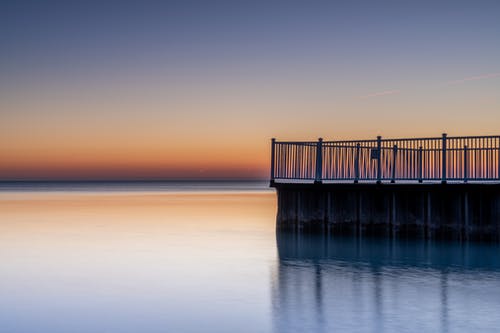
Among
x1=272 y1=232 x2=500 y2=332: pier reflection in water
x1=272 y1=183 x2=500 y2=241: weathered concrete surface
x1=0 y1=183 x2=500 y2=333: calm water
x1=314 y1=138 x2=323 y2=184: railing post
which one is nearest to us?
x1=272 y1=232 x2=500 y2=332: pier reflection in water

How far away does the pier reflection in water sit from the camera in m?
12.6

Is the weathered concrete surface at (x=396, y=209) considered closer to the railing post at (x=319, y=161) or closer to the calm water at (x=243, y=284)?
the railing post at (x=319, y=161)

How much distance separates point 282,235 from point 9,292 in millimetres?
13291

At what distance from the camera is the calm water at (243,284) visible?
1292 centimetres

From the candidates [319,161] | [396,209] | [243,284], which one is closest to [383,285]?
[243,284]

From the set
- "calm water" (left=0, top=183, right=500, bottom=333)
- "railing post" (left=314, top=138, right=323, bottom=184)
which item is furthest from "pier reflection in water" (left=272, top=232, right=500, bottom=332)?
"railing post" (left=314, top=138, right=323, bottom=184)

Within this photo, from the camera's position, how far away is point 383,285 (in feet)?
55.9

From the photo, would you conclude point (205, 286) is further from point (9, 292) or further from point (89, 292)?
point (9, 292)

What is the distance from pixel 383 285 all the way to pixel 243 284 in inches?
147

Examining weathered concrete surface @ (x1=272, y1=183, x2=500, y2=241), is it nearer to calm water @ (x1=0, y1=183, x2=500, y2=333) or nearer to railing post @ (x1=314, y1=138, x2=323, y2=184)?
railing post @ (x1=314, y1=138, x2=323, y2=184)

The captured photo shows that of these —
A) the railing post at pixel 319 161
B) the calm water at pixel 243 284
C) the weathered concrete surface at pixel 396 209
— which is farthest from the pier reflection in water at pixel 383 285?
the railing post at pixel 319 161

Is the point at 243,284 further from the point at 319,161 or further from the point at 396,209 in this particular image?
the point at 319,161

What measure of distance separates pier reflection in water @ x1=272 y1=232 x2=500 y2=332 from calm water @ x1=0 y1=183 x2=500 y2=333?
3 cm

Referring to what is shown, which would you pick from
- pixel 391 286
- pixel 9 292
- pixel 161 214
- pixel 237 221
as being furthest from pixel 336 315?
pixel 161 214
